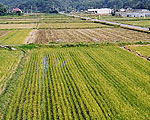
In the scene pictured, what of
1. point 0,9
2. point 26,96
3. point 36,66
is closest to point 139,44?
point 36,66

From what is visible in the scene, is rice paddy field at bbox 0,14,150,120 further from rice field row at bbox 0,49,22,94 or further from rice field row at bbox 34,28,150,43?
rice field row at bbox 34,28,150,43

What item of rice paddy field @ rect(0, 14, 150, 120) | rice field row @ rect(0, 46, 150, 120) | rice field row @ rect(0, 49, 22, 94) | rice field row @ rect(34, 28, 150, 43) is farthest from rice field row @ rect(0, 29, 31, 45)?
rice field row @ rect(0, 46, 150, 120)

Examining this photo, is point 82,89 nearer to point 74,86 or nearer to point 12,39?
point 74,86

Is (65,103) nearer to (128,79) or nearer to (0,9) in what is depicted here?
(128,79)

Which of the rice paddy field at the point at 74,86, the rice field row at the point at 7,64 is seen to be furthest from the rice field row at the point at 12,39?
the rice paddy field at the point at 74,86

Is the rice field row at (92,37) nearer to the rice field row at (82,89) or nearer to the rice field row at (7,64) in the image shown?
the rice field row at (7,64)

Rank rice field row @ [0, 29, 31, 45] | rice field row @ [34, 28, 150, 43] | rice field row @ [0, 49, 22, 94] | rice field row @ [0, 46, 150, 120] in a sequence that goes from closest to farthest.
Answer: rice field row @ [0, 46, 150, 120] → rice field row @ [0, 49, 22, 94] → rice field row @ [0, 29, 31, 45] → rice field row @ [34, 28, 150, 43]

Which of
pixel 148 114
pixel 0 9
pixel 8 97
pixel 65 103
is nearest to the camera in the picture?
pixel 148 114

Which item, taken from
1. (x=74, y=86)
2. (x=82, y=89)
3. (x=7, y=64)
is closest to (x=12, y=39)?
(x=7, y=64)
